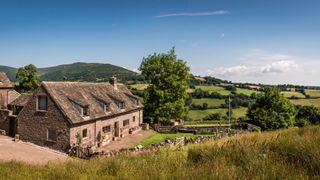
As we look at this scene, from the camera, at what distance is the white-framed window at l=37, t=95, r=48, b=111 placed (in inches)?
1318

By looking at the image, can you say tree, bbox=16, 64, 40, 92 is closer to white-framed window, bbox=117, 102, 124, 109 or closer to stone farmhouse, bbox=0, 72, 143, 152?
stone farmhouse, bbox=0, 72, 143, 152

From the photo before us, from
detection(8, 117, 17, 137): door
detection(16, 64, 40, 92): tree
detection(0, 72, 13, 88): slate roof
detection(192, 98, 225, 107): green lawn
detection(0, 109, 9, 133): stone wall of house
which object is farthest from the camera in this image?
detection(192, 98, 225, 107): green lawn

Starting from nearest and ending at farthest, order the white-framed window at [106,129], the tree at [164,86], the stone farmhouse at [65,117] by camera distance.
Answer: the stone farmhouse at [65,117] → the white-framed window at [106,129] → the tree at [164,86]

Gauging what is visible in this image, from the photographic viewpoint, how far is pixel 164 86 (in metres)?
53.9

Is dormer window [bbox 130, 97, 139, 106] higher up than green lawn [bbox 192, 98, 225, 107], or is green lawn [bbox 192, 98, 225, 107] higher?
dormer window [bbox 130, 97, 139, 106]

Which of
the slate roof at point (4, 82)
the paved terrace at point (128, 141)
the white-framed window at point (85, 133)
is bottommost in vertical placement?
the paved terrace at point (128, 141)

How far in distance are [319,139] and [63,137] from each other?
2622cm

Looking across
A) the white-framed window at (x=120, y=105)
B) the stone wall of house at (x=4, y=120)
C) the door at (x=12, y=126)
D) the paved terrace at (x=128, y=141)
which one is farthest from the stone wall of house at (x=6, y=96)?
the paved terrace at (x=128, y=141)

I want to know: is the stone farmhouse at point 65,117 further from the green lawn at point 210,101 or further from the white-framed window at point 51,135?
the green lawn at point 210,101

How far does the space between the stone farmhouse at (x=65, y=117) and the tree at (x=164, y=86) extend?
13106 mm

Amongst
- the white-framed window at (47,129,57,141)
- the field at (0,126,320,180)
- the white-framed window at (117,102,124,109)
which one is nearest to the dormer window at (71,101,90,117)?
the white-framed window at (47,129,57,141)

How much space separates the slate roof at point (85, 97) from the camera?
3291cm

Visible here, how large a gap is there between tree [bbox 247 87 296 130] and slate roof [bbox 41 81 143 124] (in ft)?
76.1

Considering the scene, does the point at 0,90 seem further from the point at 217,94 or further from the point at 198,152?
the point at 217,94
